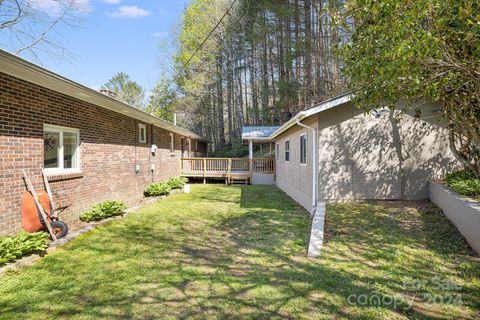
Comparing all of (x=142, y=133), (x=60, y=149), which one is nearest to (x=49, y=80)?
(x=60, y=149)

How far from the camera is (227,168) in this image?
686 inches

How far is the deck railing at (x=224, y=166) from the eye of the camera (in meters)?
17.1

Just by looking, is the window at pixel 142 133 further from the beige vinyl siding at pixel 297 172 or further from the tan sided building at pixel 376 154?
the tan sided building at pixel 376 154

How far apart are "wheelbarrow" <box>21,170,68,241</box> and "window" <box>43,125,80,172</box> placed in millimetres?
579

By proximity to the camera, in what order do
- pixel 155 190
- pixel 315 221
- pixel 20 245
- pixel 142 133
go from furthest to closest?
pixel 142 133 < pixel 155 190 < pixel 315 221 < pixel 20 245

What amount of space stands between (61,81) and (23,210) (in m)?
2.24

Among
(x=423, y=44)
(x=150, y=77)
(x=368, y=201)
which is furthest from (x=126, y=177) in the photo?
(x=150, y=77)

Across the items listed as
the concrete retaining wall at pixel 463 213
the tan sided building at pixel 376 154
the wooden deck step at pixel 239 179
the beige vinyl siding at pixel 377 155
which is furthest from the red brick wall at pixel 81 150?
the concrete retaining wall at pixel 463 213

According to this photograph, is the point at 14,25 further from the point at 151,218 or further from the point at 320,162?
the point at 320,162

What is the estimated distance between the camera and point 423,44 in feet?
12.5

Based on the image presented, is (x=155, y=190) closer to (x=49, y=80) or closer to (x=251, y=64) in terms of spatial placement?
(x=49, y=80)

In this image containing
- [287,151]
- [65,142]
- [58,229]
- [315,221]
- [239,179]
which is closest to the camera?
[58,229]

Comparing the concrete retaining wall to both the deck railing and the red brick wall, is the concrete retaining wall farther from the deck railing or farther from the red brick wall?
the deck railing

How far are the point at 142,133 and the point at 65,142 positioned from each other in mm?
4724
